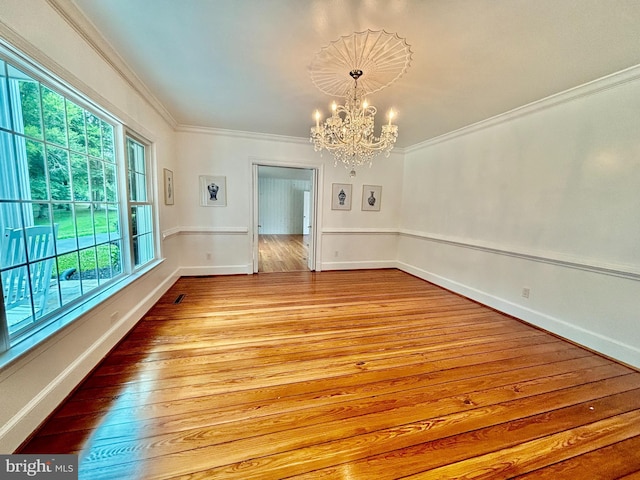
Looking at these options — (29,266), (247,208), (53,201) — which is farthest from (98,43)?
(247,208)

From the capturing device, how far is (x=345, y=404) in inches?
65.7

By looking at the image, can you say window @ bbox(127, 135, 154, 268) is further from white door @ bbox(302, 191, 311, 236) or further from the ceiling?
white door @ bbox(302, 191, 311, 236)

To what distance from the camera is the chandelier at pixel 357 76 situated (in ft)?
6.24

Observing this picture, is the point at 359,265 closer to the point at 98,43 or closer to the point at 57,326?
the point at 57,326

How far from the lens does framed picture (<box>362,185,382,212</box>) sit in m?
5.15

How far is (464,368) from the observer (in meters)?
2.09

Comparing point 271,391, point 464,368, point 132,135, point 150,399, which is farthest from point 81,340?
point 464,368

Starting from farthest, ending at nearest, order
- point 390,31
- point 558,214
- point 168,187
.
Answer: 1. point 168,187
2. point 558,214
3. point 390,31

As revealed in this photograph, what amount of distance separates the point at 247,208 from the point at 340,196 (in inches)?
71.4

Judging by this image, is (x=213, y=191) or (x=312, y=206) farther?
(x=312, y=206)

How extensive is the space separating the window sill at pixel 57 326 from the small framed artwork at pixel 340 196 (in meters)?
3.51

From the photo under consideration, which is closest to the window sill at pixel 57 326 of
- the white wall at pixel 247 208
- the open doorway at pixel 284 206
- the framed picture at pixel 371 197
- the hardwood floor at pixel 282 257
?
the white wall at pixel 247 208

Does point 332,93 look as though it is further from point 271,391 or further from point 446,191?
point 271,391

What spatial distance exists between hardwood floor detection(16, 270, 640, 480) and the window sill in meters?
0.49
